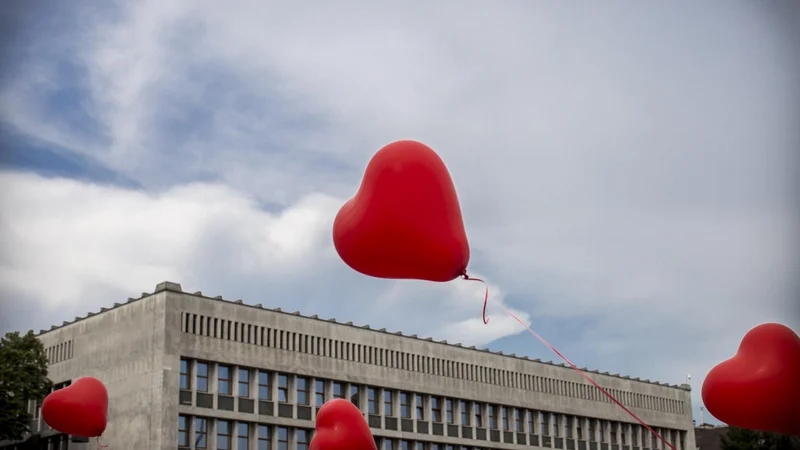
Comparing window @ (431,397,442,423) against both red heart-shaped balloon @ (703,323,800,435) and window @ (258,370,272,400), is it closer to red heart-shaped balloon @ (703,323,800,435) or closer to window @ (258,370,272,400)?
window @ (258,370,272,400)

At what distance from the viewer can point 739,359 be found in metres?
14.1

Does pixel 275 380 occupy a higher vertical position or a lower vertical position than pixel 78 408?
higher

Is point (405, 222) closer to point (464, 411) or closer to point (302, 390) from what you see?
point (302, 390)

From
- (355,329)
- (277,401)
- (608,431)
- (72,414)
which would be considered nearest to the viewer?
(72,414)

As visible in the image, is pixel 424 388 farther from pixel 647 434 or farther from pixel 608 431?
pixel 647 434

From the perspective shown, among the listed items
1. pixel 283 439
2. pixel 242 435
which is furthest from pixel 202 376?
pixel 283 439

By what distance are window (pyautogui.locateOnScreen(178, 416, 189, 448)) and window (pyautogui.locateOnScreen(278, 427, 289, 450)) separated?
460 centimetres

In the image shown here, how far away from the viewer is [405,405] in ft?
177

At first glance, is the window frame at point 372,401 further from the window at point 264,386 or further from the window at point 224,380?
the window at point 224,380

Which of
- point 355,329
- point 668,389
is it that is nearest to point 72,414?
point 355,329

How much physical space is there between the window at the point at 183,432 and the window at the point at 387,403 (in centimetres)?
1059

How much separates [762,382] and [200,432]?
34846 mm

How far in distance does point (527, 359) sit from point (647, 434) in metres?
12.2

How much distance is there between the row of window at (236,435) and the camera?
45.2 metres
